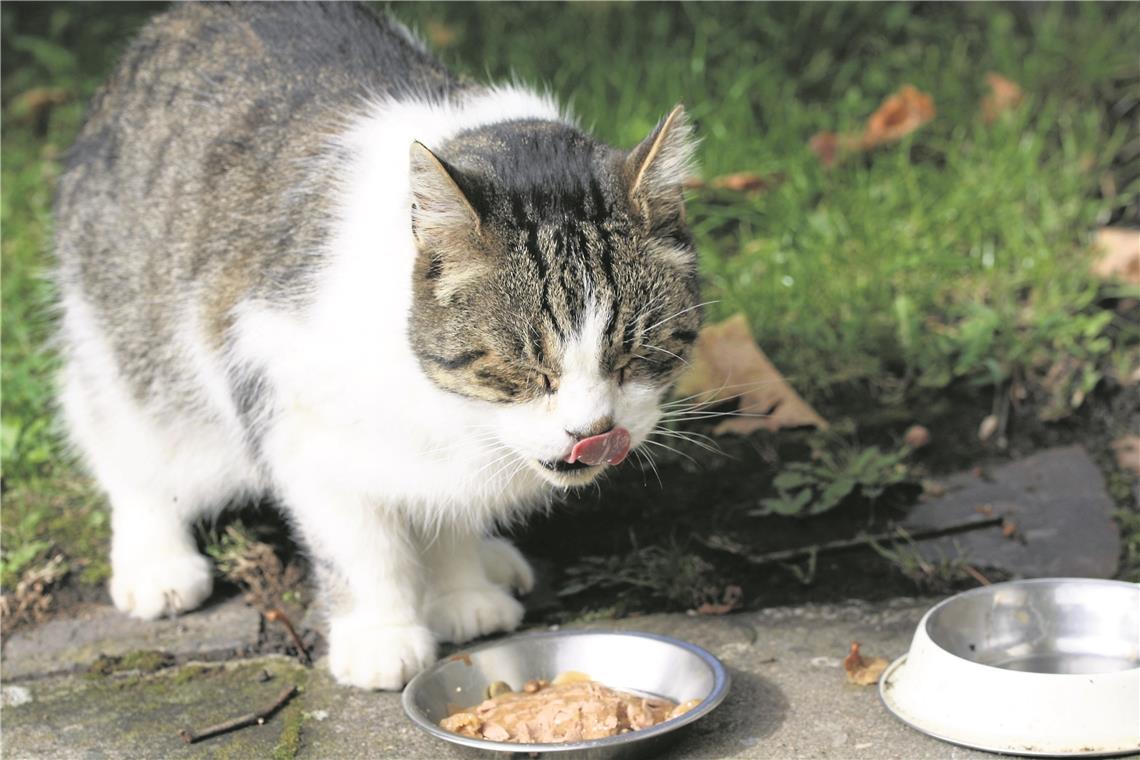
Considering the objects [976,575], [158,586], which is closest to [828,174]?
[976,575]

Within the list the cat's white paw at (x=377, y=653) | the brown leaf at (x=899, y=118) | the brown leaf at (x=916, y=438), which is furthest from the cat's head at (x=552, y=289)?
the brown leaf at (x=899, y=118)

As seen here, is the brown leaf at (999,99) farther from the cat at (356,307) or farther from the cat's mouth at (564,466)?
the cat's mouth at (564,466)

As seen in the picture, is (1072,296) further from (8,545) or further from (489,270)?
(8,545)

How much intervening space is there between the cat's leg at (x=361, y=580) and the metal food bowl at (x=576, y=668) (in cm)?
15

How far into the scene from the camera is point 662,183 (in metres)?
2.58

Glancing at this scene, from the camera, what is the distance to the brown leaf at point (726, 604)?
2971 mm

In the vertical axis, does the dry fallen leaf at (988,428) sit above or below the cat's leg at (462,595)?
above

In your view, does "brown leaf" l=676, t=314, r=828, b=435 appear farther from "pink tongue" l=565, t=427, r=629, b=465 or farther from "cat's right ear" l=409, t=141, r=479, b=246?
"cat's right ear" l=409, t=141, r=479, b=246

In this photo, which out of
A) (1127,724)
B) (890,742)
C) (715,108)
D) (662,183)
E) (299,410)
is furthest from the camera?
(715,108)

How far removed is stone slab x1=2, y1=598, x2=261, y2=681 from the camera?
117 inches

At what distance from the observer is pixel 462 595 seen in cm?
303

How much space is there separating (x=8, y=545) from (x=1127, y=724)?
101 inches

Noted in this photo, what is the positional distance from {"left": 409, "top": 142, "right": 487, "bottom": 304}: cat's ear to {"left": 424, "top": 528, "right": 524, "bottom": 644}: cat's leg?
749mm

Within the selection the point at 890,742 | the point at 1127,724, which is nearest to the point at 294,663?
the point at 890,742
